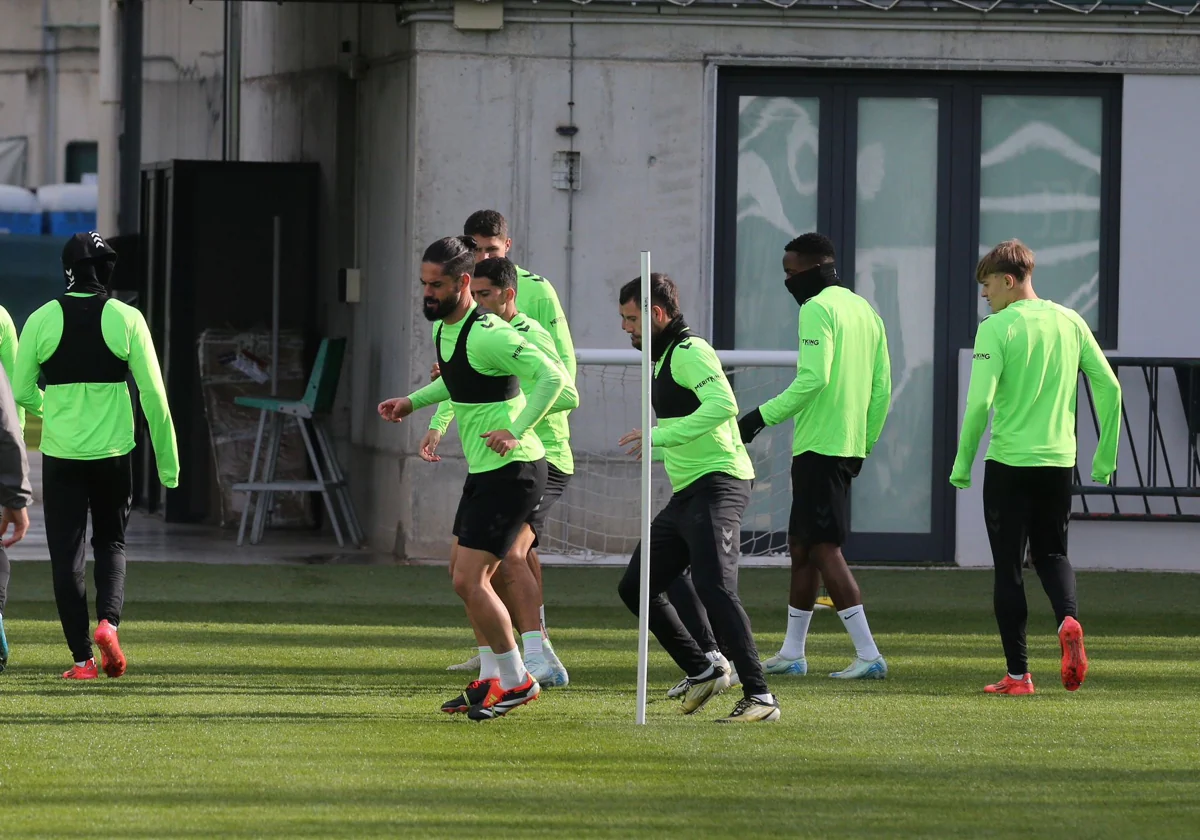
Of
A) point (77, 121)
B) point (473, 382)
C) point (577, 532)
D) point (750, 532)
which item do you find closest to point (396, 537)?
point (577, 532)

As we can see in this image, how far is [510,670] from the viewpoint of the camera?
7.86m

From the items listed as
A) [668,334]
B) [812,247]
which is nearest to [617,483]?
[812,247]

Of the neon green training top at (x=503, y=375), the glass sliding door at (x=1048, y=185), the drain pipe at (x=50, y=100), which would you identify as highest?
the drain pipe at (x=50, y=100)

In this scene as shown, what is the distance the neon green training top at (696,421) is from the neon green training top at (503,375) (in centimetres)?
41

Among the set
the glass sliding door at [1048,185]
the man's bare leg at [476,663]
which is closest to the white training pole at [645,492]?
the man's bare leg at [476,663]

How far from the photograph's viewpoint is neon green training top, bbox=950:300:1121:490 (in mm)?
8719

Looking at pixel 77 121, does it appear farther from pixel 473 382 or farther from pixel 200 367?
pixel 473 382

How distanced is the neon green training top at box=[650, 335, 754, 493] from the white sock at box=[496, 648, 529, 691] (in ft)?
2.98

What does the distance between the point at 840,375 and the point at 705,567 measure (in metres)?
1.62

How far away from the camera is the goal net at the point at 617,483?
14.1 m

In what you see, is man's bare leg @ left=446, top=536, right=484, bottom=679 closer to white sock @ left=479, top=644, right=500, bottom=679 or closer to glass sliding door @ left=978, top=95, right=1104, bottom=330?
white sock @ left=479, top=644, right=500, bottom=679

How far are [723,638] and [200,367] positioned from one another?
889cm

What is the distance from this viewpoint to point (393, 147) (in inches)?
580

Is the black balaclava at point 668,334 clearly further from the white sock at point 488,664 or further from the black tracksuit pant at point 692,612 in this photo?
the white sock at point 488,664
